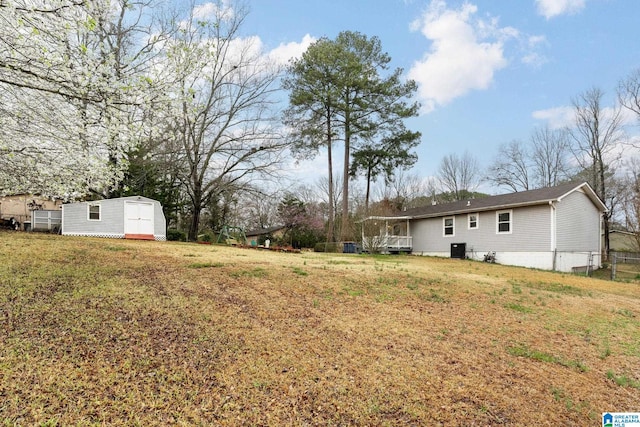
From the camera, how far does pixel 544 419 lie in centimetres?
287

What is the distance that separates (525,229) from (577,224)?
2.97 meters

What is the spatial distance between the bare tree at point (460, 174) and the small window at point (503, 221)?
1611 cm

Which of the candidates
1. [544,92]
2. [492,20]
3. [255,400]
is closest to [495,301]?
[255,400]

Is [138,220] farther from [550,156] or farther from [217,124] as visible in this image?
[550,156]

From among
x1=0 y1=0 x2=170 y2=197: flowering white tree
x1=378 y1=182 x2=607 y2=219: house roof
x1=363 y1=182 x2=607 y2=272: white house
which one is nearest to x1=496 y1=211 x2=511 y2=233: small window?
x1=363 y1=182 x2=607 y2=272: white house

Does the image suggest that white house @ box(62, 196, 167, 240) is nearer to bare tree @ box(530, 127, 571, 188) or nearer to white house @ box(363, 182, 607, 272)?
white house @ box(363, 182, 607, 272)

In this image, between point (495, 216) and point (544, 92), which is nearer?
point (544, 92)

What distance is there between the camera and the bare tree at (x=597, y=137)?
2452cm

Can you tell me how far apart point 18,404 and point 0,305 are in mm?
1982

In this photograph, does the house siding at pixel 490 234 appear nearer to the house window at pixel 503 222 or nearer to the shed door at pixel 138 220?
the house window at pixel 503 222

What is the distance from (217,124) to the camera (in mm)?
20125

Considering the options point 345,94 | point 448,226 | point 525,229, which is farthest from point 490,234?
point 345,94

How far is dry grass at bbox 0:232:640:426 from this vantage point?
8.46 feet

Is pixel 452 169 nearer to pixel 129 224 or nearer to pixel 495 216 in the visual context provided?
pixel 495 216
